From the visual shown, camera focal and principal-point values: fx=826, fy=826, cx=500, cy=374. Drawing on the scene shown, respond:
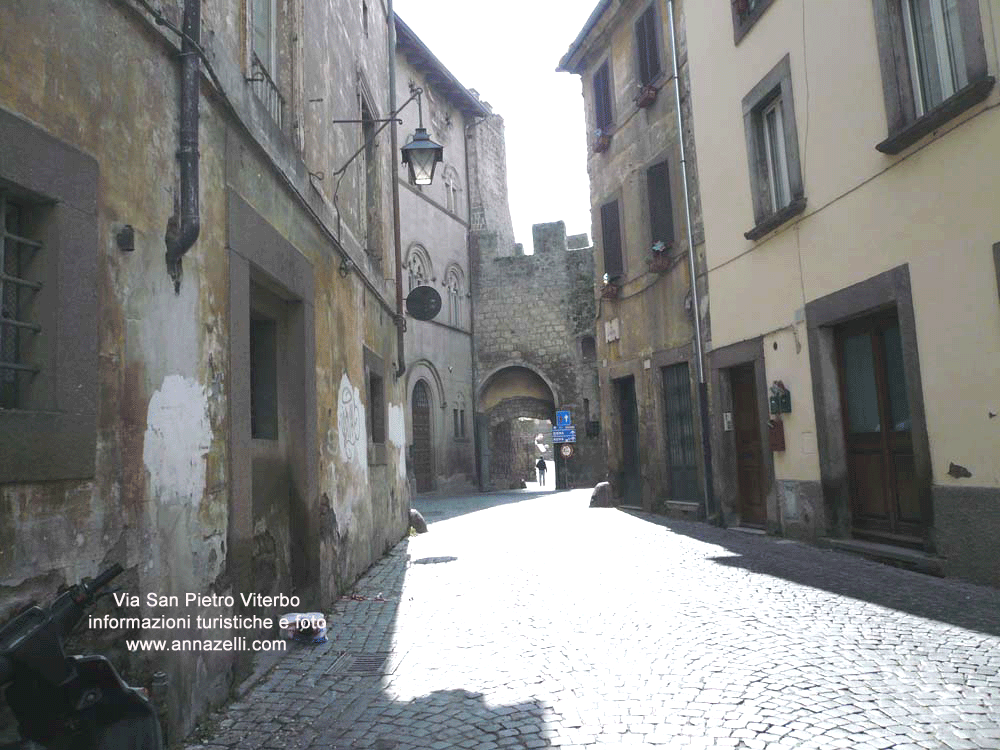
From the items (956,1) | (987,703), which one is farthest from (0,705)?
(956,1)

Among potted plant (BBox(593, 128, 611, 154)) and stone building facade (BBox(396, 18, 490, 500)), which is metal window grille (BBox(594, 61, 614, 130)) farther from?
stone building facade (BBox(396, 18, 490, 500))

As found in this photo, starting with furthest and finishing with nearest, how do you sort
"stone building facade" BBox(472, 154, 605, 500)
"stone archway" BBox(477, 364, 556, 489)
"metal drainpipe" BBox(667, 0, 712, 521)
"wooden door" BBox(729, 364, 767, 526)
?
"stone archway" BBox(477, 364, 556, 489), "stone building facade" BBox(472, 154, 605, 500), "metal drainpipe" BBox(667, 0, 712, 521), "wooden door" BBox(729, 364, 767, 526)

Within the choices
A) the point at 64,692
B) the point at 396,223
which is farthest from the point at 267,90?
the point at 396,223

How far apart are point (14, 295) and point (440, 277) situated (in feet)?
73.2

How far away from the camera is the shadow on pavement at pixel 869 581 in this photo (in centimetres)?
502

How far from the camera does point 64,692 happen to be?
2.18 metres

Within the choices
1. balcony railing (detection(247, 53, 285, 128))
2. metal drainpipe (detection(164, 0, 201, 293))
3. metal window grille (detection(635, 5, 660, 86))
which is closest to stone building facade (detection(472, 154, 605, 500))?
metal window grille (detection(635, 5, 660, 86))

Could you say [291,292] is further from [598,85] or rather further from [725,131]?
[598,85]

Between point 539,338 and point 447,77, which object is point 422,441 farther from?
point 447,77

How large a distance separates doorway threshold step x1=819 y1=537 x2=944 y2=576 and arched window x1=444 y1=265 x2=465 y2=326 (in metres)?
18.2

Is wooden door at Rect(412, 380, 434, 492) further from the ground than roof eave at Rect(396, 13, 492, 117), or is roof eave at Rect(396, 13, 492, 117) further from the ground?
roof eave at Rect(396, 13, 492, 117)

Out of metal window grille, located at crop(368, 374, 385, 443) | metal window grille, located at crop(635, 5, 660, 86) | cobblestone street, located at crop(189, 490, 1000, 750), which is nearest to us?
cobblestone street, located at crop(189, 490, 1000, 750)

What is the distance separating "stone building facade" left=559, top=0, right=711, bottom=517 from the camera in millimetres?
11711

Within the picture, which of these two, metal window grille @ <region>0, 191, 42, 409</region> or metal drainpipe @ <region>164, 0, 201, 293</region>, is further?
metal drainpipe @ <region>164, 0, 201, 293</region>
